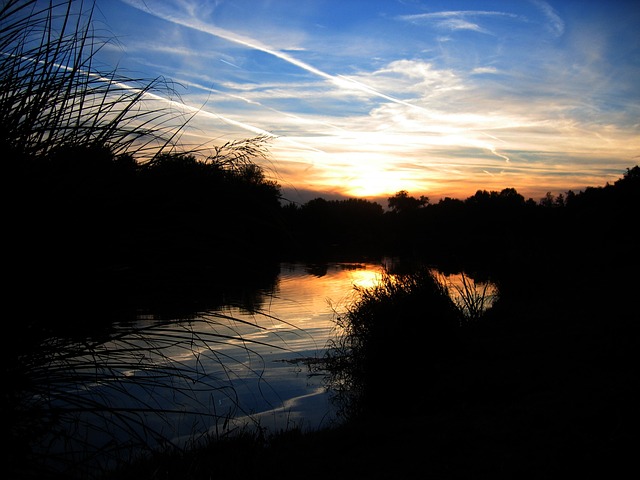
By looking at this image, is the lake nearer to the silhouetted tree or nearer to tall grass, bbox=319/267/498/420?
tall grass, bbox=319/267/498/420

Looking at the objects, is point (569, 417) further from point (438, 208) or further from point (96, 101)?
point (438, 208)

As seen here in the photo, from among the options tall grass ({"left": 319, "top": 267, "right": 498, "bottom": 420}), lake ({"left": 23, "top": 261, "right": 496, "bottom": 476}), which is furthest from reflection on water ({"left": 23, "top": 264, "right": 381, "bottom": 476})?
tall grass ({"left": 319, "top": 267, "right": 498, "bottom": 420})

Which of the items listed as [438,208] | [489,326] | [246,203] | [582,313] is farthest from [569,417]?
[438,208]

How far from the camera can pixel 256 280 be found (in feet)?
8.51

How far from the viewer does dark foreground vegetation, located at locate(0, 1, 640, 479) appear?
5.53 ft

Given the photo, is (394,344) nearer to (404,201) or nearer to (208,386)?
(208,386)

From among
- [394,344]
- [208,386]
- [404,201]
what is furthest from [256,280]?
[404,201]

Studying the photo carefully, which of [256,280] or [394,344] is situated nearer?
[256,280]

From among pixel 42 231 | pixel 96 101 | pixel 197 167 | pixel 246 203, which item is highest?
pixel 96 101

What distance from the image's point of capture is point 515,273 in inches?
790

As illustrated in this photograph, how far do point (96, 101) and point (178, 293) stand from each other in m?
1.10

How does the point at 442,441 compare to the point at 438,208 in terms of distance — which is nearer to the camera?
the point at 442,441

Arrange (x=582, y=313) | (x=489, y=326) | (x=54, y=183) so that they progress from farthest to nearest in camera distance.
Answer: (x=582, y=313) < (x=489, y=326) < (x=54, y=183)

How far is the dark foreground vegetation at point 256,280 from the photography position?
1.69m
